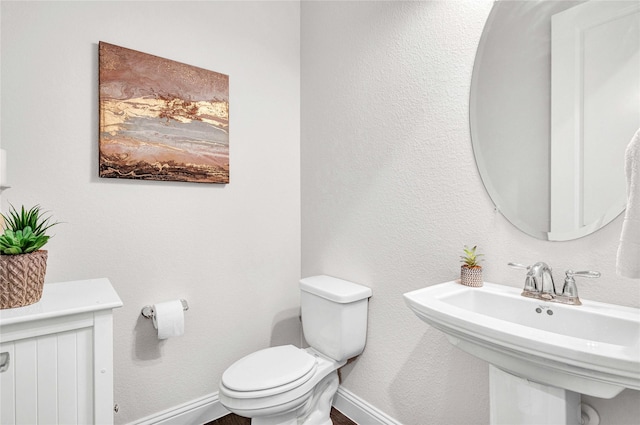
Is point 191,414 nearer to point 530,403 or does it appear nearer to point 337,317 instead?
point 337,317

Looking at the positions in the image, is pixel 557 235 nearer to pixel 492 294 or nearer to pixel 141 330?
pixel 492 294

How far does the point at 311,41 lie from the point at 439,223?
1.42 meters

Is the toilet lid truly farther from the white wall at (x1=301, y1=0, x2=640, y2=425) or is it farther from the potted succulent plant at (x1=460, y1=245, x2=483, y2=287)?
the potted succulent plant at (x1=460, y1=245, x2=483, y2=287)

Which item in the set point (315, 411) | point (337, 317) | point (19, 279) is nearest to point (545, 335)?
point (337, 317)

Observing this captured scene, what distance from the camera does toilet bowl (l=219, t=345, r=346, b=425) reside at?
1310 mm

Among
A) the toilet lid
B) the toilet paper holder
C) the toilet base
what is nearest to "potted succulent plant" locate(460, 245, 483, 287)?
the toilet lid

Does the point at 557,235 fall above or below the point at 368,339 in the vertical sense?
above

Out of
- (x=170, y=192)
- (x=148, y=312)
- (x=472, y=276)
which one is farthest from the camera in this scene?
(x=170, y=192)

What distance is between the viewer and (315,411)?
1674 millimetres

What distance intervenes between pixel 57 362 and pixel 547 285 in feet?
4.97

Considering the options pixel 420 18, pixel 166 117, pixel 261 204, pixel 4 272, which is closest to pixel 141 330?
pixel 4 272

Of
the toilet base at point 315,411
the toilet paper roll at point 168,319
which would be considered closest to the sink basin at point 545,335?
the toilet base at point 315,411

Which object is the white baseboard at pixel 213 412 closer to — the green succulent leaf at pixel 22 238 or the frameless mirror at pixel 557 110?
the green succulent leaf at pixel 22 238

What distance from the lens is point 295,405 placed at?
1393 millimetres
